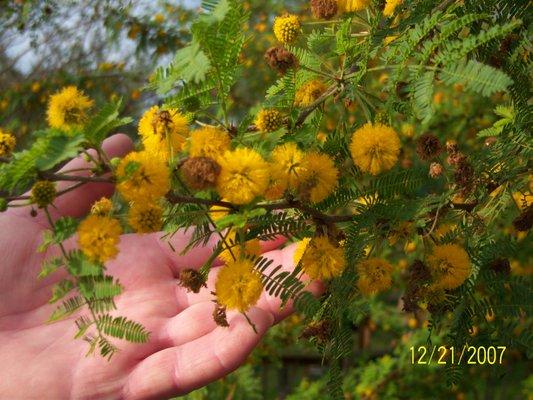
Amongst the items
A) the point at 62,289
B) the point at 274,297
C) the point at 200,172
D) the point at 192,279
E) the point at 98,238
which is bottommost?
the point at 274,297

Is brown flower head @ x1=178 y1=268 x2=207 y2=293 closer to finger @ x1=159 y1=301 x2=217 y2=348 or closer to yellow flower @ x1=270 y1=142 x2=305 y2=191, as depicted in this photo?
yellow flower @ x1=270 y1=142 x2=305 y2=191

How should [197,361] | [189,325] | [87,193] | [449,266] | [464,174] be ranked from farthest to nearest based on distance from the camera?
1. [87,193]
2. [189,325]
3. [197,361]
4. [464,174]
5. [449,266]

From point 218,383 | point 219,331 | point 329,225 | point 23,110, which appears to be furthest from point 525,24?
point 23,110

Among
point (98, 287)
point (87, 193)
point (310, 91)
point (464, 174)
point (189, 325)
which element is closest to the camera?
point (98, 287)

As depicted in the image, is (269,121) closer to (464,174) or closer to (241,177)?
(241,177)

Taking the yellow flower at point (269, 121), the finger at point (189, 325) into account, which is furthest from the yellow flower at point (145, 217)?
the finger at point (189, 325)

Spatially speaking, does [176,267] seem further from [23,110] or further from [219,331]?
[23,110]

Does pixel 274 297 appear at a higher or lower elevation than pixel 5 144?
lower

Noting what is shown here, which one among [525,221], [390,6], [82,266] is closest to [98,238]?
[82,266]
